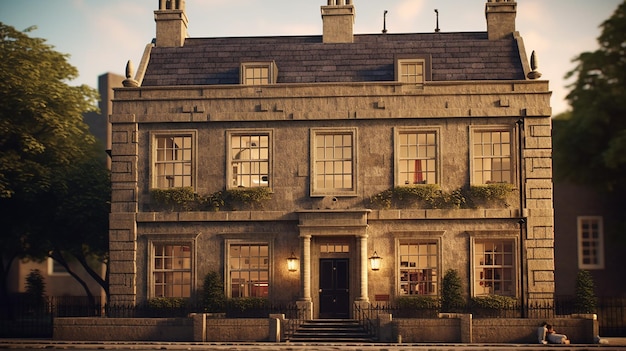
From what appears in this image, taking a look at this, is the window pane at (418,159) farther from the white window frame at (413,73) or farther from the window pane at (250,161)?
the window pane at (250,161)

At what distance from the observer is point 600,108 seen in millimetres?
19203

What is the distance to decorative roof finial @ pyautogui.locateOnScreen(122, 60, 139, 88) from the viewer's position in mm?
28453

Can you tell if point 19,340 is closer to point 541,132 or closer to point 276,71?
point 276,71

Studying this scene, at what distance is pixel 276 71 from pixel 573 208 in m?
16.9

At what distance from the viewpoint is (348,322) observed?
1043 inches

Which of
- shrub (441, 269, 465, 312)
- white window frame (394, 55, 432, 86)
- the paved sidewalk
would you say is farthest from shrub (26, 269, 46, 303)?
white window frame (394, 55, 432, 86)

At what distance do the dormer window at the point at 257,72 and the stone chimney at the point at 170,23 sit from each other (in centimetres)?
382

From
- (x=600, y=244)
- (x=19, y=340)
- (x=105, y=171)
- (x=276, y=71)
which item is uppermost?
(x=276, y=71)

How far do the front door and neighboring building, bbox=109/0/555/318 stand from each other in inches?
1.5

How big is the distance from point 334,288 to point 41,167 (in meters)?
14.3

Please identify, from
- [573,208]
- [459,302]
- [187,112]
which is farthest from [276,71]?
[573,208]

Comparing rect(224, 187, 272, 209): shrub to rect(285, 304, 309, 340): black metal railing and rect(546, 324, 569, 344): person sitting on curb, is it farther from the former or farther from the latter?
rect(546, 324, 569, 344): person sitting on curb

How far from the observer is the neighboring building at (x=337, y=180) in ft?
88.8

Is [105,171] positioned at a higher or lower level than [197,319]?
higher
